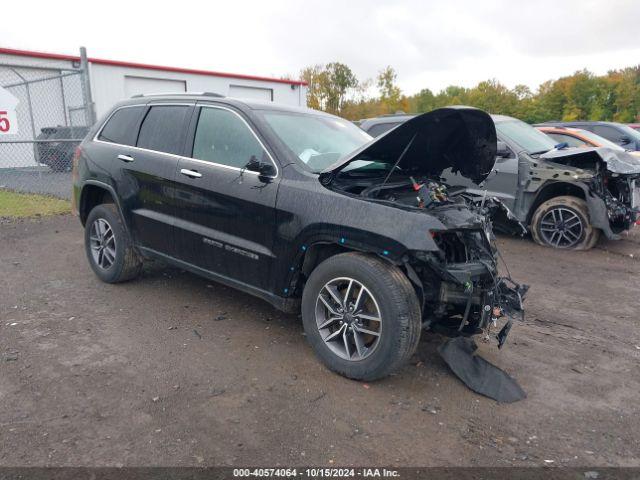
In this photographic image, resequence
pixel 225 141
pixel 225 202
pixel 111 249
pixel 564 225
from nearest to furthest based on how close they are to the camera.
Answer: pixel 225 202, pixel 225 141, pixel 111 249, pixel 564 225

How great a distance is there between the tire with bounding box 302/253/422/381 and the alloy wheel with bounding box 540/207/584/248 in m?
4.85

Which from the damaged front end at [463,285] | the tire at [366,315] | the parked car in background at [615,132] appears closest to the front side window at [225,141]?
the tire at [366,315]

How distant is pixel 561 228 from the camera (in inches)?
281

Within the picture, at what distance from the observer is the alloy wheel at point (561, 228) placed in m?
7.06

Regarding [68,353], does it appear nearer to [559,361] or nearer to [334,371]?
[334,371]

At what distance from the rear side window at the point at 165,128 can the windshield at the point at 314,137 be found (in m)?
0.85

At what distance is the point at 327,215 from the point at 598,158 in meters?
5.18

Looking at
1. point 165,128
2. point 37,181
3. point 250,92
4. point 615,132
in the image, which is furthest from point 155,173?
point 250,92

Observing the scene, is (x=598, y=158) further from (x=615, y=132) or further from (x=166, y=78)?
(x=166, y=78)

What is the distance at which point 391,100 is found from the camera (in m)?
44.5

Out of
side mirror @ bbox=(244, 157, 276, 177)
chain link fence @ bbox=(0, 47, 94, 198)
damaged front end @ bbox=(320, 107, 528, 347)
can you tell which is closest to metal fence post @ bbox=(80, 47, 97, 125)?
chain link fence @ bbox=(0, 47, 94, 198)

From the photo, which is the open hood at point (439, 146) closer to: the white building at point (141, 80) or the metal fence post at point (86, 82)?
the metal fence post at point (86, 82)

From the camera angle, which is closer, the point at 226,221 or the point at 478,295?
the point at 478,295

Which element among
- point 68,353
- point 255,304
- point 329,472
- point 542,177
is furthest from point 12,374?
point 542,177
